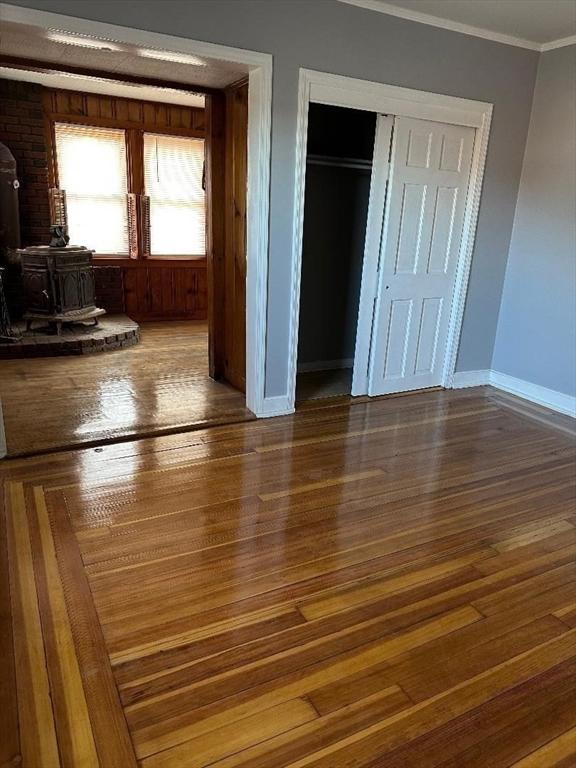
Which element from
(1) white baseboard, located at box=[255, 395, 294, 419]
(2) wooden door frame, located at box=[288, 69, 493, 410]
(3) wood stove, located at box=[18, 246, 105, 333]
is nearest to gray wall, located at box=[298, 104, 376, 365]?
(2) wooden door frame, located at box=[288, 69, 493, 410]

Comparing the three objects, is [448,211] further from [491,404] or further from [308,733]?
[308,733]

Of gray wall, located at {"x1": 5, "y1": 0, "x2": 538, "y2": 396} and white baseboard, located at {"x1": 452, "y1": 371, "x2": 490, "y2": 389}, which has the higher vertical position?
gray wall, located at {"x1": 5, "y1": 0, "x2": 538, "y2": 396}

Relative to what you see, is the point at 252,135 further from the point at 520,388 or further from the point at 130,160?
the point at 130,160

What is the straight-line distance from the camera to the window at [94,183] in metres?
6.40

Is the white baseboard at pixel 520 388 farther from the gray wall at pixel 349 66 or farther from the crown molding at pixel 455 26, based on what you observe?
the crown molding at pixel 455 26

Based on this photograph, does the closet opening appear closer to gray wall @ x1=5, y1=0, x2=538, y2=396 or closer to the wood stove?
gray wall @ x1=5, y1=0, x2=538, y2=396

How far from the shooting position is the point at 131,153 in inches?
264

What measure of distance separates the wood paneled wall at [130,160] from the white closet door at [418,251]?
121 inches

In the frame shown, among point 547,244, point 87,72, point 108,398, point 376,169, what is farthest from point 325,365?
point 87,72

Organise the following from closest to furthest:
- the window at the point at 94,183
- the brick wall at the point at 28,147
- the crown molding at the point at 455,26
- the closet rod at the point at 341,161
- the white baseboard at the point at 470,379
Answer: the crown molding at the point at 455,26 < the closet rod at the point at 341,161 < the white baseboard at the point at 470,379 < the brick wall at the point at 28,147 < the window at the point at 94,183

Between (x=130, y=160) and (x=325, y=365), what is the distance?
370 cm

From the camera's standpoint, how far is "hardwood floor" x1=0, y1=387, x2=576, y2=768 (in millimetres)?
1605

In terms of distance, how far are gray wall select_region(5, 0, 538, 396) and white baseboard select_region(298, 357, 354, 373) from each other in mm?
1113

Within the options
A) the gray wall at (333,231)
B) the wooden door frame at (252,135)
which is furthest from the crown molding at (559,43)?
the wooden door frame at (252,135)
